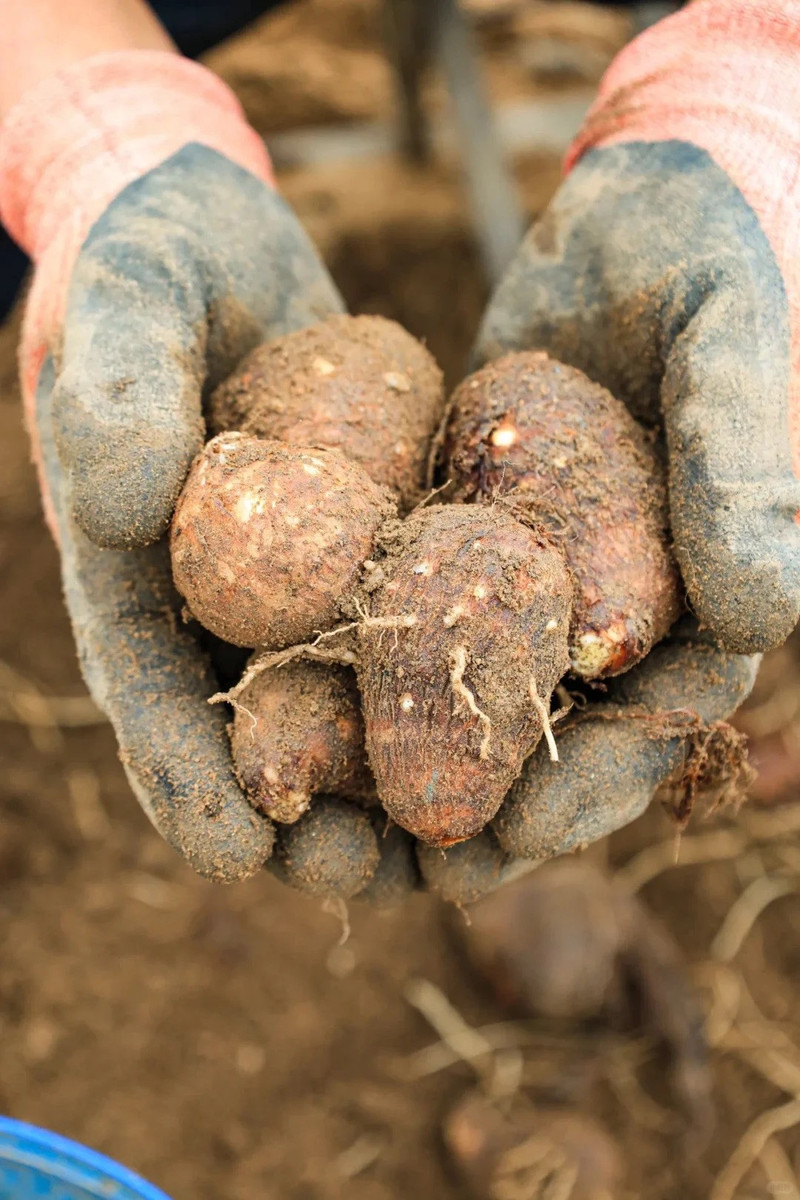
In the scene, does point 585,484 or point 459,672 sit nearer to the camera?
point 459,672

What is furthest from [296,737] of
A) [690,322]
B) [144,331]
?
[690,322]

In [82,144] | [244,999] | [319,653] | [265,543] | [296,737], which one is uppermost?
[82,144]

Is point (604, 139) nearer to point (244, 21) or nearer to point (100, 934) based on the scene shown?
point (244, 21)

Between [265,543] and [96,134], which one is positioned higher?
[96,134]

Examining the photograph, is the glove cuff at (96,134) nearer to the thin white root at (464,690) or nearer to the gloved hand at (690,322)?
the gloved hand at (690,322)

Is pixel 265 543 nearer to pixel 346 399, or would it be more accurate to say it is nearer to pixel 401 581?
pixel 401 581

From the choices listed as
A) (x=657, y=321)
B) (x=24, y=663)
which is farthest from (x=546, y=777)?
(x=24, y=663)
